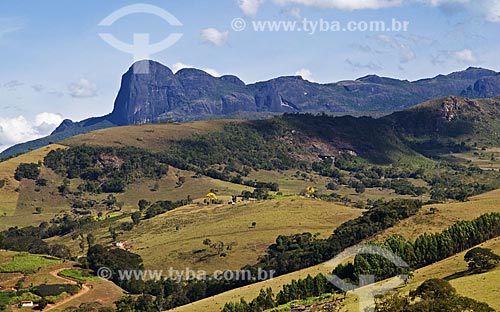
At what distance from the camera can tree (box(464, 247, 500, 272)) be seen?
7544cm

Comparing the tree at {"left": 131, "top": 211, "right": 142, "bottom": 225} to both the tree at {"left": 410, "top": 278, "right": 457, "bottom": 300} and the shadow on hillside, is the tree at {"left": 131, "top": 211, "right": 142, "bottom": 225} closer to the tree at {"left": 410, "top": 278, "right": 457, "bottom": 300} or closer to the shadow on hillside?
the shadow on hillside

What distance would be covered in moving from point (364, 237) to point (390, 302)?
227 ft

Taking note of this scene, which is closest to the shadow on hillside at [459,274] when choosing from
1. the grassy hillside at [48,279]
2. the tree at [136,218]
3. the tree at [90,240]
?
the grassy hillside at [48,279]

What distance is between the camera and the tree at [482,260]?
75.4m

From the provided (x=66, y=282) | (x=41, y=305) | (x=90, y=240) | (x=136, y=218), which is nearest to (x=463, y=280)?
(x=41, y=305)

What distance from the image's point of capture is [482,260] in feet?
250

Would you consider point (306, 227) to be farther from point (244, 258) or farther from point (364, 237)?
point (364, 237)

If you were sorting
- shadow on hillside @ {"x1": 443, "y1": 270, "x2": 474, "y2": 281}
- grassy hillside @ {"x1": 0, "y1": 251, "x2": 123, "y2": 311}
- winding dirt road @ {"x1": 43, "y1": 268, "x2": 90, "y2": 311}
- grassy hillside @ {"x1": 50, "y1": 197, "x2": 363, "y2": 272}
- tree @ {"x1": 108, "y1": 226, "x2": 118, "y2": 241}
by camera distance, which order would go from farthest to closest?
tree @ {"x1": 108, "y1": 226, "x2": 118, "y2": 241} → grassy hillside @ {"x1": 50, "y1": 197, "x2": 363, "y2": 272} → grassy hillside @ {"x1": 0, "y1": 251, "x2": 123, "y2": 311} → winding dirt road @ {"x1": 43, "y1": 268, "x2": 90, "y2": 311} → shadow on hillside @ {"x1": 443, "y1": 270, "x2": 474, "y2": 281}

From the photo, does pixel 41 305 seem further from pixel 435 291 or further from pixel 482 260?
pixel 435 291

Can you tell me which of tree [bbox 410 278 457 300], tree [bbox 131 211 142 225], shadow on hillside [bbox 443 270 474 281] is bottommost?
shadow on hillside [bbox 443 270 474 281]

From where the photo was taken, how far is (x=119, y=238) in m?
163

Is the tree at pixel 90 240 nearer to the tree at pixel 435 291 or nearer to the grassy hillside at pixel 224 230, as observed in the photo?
the grassy hillside at pixel 224 230

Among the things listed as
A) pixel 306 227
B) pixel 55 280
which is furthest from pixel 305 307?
pixel 306 227

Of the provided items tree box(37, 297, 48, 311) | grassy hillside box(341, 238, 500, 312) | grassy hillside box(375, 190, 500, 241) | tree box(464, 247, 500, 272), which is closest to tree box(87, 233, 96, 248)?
tree box(37, 297, 48, 311)
